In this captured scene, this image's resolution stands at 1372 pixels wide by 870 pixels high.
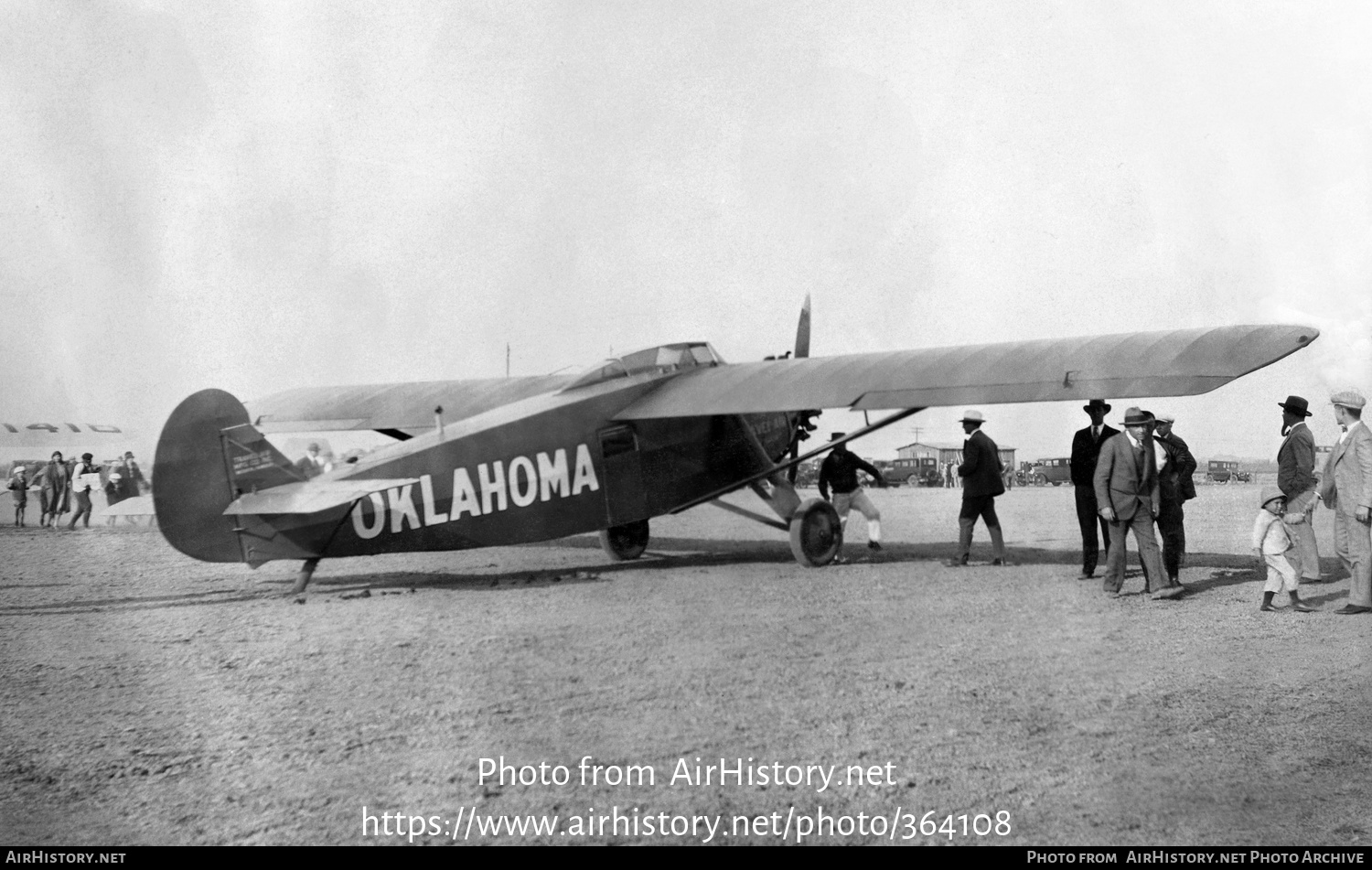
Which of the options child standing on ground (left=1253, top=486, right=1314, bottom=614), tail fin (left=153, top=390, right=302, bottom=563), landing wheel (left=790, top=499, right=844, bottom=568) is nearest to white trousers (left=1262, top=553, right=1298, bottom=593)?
child standing on ground (left=1253, top=486, right=1314, bottom=614)

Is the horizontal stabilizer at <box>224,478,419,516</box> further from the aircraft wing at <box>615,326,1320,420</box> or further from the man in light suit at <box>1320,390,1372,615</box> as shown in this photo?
the man in light suit at <box>1320,390,1372,615</box>

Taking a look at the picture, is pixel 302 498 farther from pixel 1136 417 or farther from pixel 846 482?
pixel 1136 417

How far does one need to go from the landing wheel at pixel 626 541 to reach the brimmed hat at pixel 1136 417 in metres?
5.84

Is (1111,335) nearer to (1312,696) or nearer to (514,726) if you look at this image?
(1312,696)

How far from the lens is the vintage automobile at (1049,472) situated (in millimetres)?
49125

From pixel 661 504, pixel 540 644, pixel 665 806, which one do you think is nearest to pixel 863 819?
pixel 665 806

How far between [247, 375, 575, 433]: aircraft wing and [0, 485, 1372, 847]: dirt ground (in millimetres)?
3404

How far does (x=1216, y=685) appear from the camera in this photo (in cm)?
570

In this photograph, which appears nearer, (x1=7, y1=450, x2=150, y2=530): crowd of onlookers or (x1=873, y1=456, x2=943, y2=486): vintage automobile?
(x1=7, y1=450, x2=150, y2=530): crowd of onlookers

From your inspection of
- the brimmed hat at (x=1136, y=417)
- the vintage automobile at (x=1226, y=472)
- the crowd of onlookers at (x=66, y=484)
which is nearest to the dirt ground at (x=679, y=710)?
the brimmed hat at (x=1136, y=417)

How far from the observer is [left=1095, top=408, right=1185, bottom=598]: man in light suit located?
28.9ft

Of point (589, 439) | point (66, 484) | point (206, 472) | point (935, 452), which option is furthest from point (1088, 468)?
point (935, 452)

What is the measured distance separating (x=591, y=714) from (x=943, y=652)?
2699 mm

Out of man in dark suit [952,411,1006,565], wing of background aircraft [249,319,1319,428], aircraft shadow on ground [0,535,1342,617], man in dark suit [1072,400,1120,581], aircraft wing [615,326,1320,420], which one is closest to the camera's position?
aircraft wing [615,326,1320,420]
